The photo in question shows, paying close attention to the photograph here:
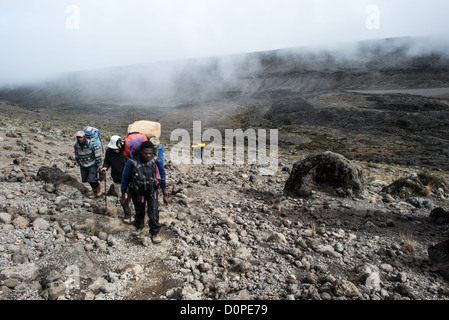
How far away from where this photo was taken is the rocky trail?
9.42 ft

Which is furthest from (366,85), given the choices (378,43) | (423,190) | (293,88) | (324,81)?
(423,190)

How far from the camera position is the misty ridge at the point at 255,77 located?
67.5m

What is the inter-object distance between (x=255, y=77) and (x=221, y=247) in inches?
3423

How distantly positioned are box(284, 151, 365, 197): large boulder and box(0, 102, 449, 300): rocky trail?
16 cm

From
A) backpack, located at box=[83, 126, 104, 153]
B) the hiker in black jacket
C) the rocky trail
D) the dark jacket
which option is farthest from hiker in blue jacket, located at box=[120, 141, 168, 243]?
backpack, located at box=[83, 126, 104, 153]

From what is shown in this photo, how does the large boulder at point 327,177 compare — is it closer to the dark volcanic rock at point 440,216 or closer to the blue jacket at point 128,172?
the dark volcanic rock at point 440,216

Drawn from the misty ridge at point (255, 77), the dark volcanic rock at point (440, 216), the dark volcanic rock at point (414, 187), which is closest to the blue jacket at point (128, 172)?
the dark volcanic rock at point (440, 216)

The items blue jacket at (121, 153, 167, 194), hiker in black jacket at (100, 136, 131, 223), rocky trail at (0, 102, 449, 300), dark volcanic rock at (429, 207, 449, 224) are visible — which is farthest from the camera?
dark volcanic rock at (429, 207, 449, 224)

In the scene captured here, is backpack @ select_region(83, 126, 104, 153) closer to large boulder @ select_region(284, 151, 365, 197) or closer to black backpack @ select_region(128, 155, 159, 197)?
black backpack @ select_region(128, 155, 159, 197)

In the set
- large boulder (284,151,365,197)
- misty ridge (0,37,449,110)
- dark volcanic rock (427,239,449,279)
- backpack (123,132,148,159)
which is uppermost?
misty ridge (0,37,449,110)

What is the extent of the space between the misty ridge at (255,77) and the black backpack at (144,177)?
65.0 metres

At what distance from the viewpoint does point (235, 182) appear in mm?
7176

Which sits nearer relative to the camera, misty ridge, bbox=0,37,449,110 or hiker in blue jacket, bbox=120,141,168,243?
hiker in blue jacket, bbox=120,141,168,243
